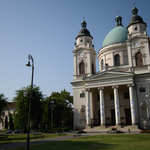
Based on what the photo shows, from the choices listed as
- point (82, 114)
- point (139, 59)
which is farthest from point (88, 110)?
point (139, 59)

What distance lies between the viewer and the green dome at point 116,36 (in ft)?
159

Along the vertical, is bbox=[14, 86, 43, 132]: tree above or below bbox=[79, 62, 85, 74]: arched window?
below

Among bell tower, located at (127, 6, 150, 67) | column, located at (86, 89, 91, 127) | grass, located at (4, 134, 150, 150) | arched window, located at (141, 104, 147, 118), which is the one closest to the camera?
grass, located at (4, 134, 150, 150)

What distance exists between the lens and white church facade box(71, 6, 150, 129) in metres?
38.7

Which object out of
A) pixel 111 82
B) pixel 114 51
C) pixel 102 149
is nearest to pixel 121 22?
pixel 114 51

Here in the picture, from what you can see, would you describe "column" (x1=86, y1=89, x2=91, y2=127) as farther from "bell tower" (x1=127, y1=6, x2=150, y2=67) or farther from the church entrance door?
"bell tower" (x1=127, y1=6, x2=150, y2=67)

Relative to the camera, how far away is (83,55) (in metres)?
48.5

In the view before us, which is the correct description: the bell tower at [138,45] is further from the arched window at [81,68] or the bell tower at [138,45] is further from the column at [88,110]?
the arched window at [81,68]

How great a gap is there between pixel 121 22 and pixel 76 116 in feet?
104

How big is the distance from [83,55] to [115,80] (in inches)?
496

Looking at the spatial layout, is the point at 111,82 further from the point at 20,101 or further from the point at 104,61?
the point at 20,101

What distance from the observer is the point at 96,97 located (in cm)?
4619

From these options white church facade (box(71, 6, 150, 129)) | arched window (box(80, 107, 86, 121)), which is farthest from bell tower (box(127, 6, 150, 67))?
arched window (box(80, 107, 86, 121))

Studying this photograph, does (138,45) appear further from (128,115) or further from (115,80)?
(128,115)
